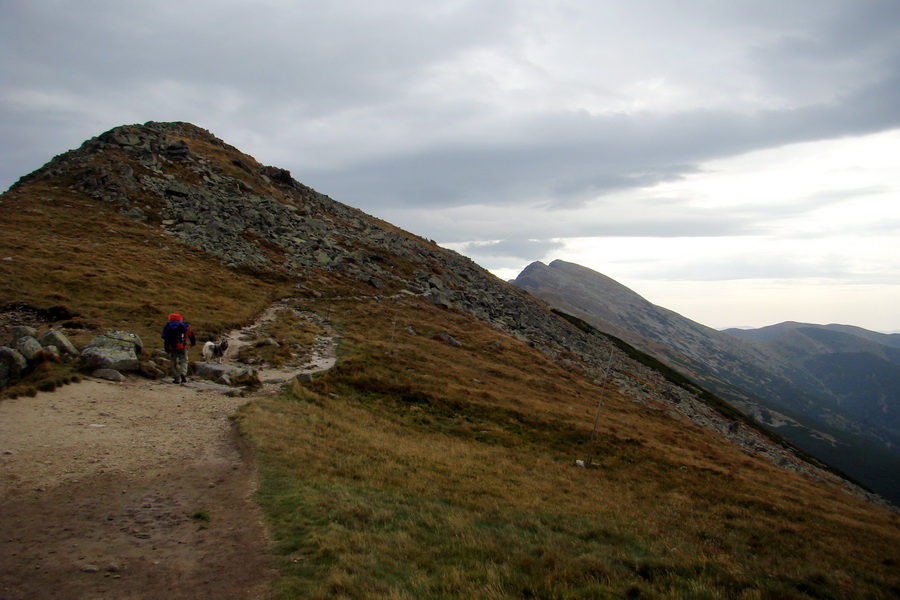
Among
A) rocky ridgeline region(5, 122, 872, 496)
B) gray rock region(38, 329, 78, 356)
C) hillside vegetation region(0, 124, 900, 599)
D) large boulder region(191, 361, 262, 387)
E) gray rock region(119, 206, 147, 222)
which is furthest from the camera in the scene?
rocky ridgeline region(5, 122, 872, 496)

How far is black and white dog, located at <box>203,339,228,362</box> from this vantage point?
24469 millimetres

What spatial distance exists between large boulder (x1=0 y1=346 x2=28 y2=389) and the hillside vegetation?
4.89 m

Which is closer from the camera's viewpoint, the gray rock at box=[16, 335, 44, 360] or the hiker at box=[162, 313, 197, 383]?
the gray rock at box=[16, 335, 44, 360]

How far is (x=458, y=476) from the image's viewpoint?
16.7 m

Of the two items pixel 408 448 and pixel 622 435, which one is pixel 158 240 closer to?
pixel 408 448

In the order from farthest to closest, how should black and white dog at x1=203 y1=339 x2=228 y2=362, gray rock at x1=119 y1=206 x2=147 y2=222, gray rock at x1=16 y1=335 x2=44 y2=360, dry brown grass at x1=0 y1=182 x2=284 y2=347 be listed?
1. gray rock at x1=119 y1=206 x2=147 y2=222
2. dry brown grass at x1=0 y1=182 x2=284 y2=347
3. black and white dog at x1=203 y1=339 x2=228 y2=362
4. gray rock at x1=16 y1=335 x2=44 y2=360

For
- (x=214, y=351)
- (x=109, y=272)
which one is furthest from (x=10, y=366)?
(x=109, y=272)

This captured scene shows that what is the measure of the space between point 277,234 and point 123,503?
6186 centimetres

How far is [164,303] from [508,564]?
32.2 meters

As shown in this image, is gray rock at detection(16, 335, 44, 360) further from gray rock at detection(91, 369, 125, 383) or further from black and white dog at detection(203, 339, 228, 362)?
black and white dog at detection(203, 339, 228, 362)

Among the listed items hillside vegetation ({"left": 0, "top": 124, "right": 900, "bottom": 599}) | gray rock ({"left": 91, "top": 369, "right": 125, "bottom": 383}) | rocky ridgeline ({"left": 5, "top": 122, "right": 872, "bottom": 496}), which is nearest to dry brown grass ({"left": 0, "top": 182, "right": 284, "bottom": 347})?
hillside vegetation ({"left": 0, "top": 124, "right": 900, "bottom": 599})

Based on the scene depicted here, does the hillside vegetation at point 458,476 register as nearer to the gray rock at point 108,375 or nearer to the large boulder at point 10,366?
the gray rock at point 108,375

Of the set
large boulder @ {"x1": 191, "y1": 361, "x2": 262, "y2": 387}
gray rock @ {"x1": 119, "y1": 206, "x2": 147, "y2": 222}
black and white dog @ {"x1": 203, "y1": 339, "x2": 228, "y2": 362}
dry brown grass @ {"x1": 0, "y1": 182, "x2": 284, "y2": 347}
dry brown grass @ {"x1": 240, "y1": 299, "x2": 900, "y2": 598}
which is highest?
gray rock @ {"x1": 119, "y1": 206, "x2": 147, "y2": 222}

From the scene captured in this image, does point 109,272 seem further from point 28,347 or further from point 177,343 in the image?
point 177,343
